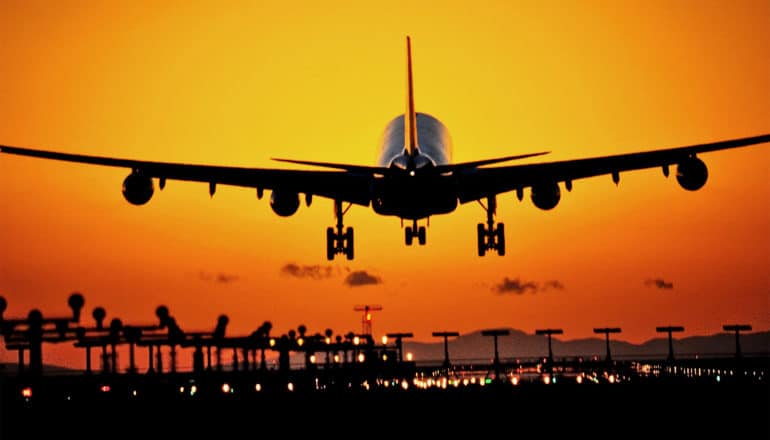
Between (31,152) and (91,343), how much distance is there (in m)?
24.0

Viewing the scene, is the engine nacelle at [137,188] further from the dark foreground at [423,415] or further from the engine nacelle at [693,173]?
the engine nacelle at [693,173]

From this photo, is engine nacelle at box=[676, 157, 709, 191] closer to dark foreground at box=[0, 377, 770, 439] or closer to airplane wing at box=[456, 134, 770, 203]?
airplane wing at box=[456, 134, 770, 203]

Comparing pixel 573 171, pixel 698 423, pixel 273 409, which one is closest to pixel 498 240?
pixel 573 171

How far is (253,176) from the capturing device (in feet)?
170

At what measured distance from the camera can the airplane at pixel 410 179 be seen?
162 feet

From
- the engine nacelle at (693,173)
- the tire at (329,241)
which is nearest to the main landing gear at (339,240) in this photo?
the tire at (329,241)

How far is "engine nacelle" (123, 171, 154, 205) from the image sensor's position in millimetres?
49344

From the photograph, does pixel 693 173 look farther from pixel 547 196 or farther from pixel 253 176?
pixel 253 176

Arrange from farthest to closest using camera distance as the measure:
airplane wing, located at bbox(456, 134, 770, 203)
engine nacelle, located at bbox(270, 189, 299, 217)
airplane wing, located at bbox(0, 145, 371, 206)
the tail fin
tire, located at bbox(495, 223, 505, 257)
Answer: tire, located at bbox(495, 223, 505, 257) < engine nacelle, located at bbox(270, 189, 299, 217) < the tail fin < airplane wing, located at bbox(456, 134, 770, 203) < airplane wing, located at bbox(0, 145, 371, 206)

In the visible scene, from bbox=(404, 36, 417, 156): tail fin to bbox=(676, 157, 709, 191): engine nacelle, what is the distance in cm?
1122

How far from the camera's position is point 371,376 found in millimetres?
93500

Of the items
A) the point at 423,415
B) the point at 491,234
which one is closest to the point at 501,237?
the point at 491,234

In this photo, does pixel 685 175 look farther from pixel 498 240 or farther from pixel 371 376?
pixel 371 376

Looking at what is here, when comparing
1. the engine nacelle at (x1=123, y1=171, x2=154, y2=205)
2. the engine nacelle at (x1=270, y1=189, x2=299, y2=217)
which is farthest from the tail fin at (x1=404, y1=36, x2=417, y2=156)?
the engine nacelle at (x1=123, y1=171, x2=154, y2=205)
